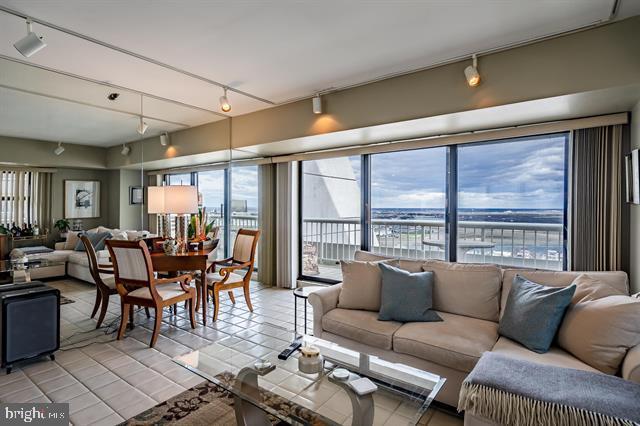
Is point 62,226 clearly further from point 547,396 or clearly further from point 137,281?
point 547,396

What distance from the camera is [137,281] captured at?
3145 mm

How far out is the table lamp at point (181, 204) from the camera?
12.4 ft

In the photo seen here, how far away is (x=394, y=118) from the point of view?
3.16m

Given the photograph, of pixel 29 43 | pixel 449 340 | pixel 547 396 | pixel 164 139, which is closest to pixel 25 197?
pixel 29 43

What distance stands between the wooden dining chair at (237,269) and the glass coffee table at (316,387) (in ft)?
5.46

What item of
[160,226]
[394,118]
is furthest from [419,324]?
[160,226]

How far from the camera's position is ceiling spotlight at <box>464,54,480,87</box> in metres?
2.59

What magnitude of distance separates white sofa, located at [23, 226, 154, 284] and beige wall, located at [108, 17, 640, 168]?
725 millimetres

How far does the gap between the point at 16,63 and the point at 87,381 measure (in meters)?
2.60

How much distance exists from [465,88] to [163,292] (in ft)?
11.0

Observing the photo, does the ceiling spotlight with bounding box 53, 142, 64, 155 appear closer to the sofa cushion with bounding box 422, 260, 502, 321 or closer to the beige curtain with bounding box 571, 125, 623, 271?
the sofa cushion with bounding box 422, 260, 502, 321

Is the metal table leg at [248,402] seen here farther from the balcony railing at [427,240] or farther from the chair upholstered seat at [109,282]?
the balcony railing at [427,240]

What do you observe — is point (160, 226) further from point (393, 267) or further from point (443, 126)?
point (443, 126)

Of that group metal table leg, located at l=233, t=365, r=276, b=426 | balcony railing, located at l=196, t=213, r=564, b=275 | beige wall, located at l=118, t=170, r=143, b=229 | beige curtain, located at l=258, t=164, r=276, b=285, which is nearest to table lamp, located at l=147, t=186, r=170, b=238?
beige wall, located at l=118, t=170, r=143, b=229
